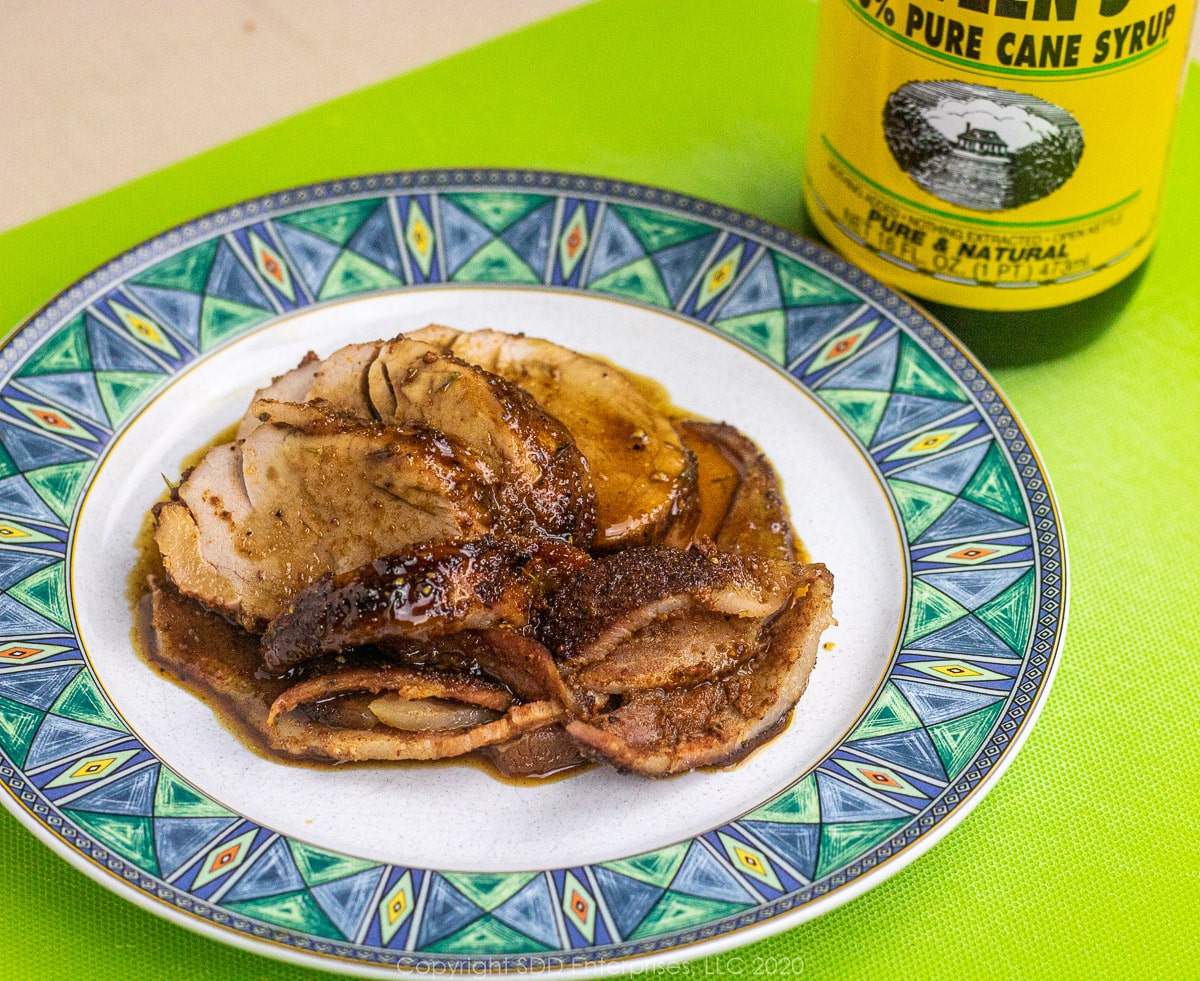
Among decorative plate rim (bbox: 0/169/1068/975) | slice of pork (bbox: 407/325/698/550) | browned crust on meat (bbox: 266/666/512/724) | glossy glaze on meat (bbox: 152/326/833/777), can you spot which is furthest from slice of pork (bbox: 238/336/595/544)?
decorative plate rim (bbox: 0/169/1068/975)

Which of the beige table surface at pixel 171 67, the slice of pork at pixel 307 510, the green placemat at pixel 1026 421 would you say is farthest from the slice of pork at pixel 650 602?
the beige table surface at pixel 171 67

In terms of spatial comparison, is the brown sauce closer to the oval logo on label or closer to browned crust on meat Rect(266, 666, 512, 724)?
browned crust on meat Rect(266, 666, 512, 724)

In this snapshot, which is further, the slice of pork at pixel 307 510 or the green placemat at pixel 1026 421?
the slice of pork at pixel 307 510

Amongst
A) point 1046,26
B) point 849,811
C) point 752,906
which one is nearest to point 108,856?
point 752,906

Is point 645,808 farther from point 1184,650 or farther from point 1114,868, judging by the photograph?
point 1184,650

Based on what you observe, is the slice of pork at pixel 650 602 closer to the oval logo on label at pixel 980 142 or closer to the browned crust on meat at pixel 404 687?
the browned crust on meat at pixel 404 687

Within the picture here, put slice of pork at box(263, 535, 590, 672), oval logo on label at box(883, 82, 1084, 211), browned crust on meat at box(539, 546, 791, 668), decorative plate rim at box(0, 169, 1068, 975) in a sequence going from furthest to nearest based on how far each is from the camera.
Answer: oval logo on label at box(883, 82, 1084, 211) < browned crust on meat at box(539, 546, 791, 668) < slice of pork at box(263, 535, 590, 672) < decorative plate rim at box(0, 169, 1068, 975)
